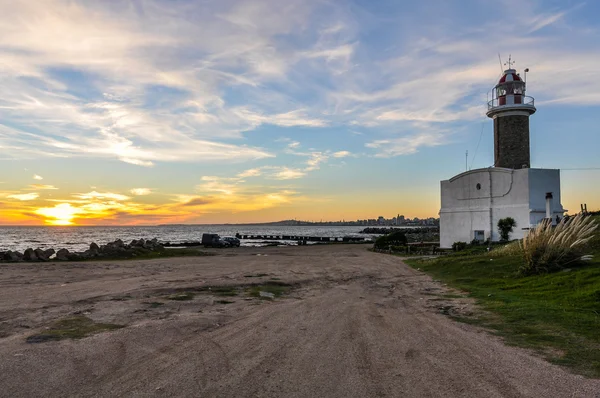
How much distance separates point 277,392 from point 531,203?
1265 inches

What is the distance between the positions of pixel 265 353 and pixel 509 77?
122ft

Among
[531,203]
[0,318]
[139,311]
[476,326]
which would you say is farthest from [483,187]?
[0,318]

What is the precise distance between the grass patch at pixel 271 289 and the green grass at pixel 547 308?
593cm

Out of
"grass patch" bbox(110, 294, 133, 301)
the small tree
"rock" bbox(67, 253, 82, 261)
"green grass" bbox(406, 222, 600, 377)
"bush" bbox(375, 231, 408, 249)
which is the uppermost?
the small tree

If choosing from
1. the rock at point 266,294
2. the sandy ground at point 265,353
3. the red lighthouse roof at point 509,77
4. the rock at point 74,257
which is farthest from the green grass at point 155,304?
the red lighthouse roof at point 509,77

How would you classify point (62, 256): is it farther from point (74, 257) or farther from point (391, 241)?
point (391, 241)

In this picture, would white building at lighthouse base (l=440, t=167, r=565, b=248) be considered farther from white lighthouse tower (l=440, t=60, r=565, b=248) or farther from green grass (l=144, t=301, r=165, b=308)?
green grass (l=144, t=301, r=165, b=308)

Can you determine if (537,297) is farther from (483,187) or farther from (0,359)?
(483,187)

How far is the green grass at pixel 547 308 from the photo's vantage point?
721cm

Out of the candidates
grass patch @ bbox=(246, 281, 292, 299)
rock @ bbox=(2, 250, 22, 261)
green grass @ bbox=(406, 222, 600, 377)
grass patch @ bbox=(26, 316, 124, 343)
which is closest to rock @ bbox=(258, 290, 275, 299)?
grass patch @ bbox=(246, 281, 292, 299)

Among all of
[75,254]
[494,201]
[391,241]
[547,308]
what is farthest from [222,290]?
[391,241]

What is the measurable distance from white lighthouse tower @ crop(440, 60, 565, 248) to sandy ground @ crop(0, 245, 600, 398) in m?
24.2

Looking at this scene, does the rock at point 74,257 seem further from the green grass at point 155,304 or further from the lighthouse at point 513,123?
the lighthouse at point 513,123

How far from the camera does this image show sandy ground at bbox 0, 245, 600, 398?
5.46m
